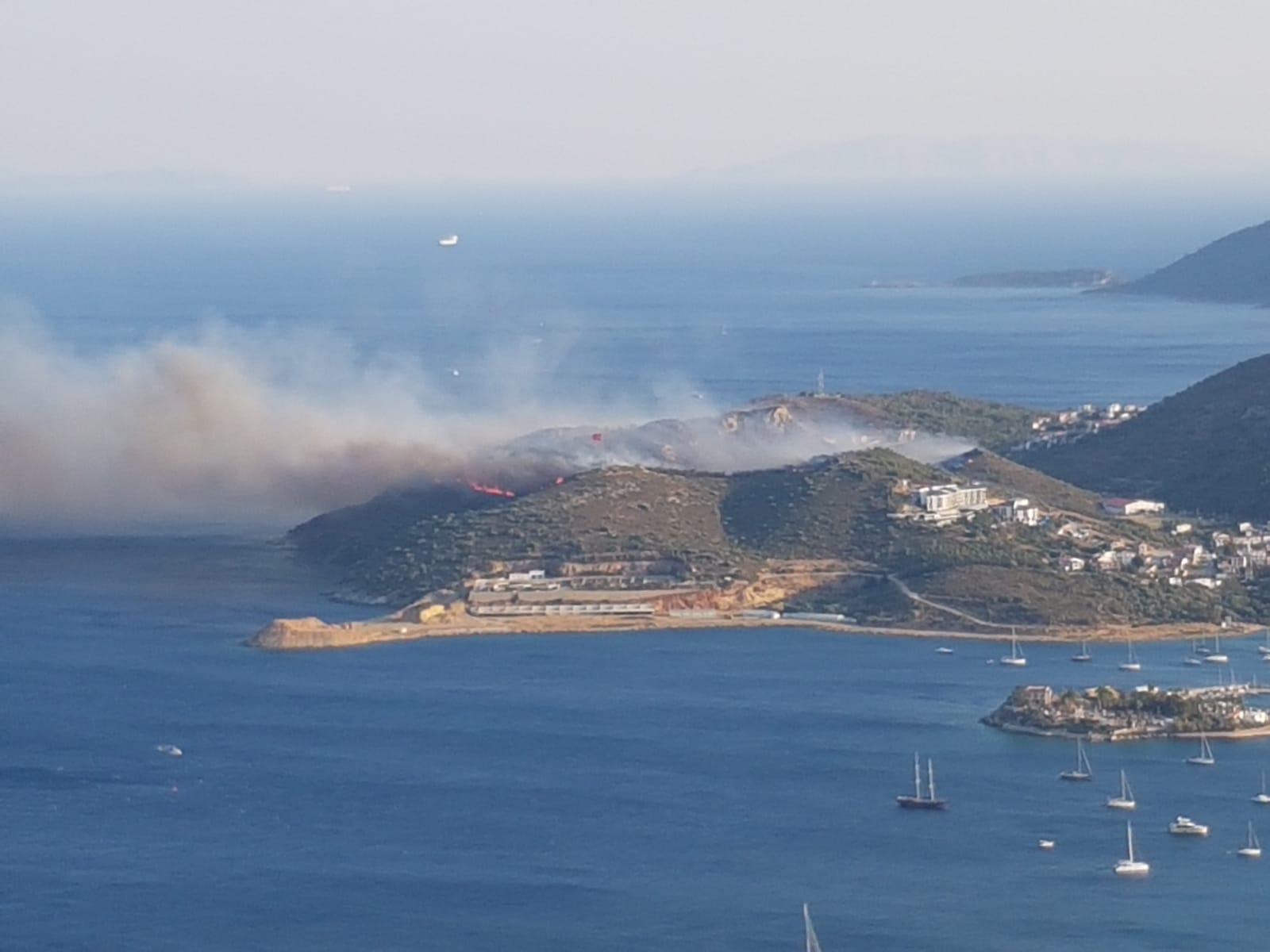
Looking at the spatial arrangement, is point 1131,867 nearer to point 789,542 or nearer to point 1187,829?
point 1187,829

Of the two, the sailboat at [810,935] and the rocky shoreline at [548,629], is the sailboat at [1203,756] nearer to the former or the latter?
the rocky shoreline at [548,629]

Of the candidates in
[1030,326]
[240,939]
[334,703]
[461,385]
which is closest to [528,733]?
[334,703]

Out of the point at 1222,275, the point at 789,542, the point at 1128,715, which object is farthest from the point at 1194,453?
the point at 1222,275

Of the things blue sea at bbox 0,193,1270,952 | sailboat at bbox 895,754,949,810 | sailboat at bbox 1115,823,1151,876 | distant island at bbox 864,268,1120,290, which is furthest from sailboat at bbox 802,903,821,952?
distant island at bbox 864,268,1120,290

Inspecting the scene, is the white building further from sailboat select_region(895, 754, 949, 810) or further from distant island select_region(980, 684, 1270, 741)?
sailboat select_region(895, 754, 949, 810)

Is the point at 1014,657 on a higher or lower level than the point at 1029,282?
lower

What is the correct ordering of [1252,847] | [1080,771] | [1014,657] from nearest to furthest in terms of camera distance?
[1252,847] < [1080,771] < [1014,657]

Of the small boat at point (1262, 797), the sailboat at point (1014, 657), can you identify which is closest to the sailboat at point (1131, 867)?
the small boat at point (1262, 797)
